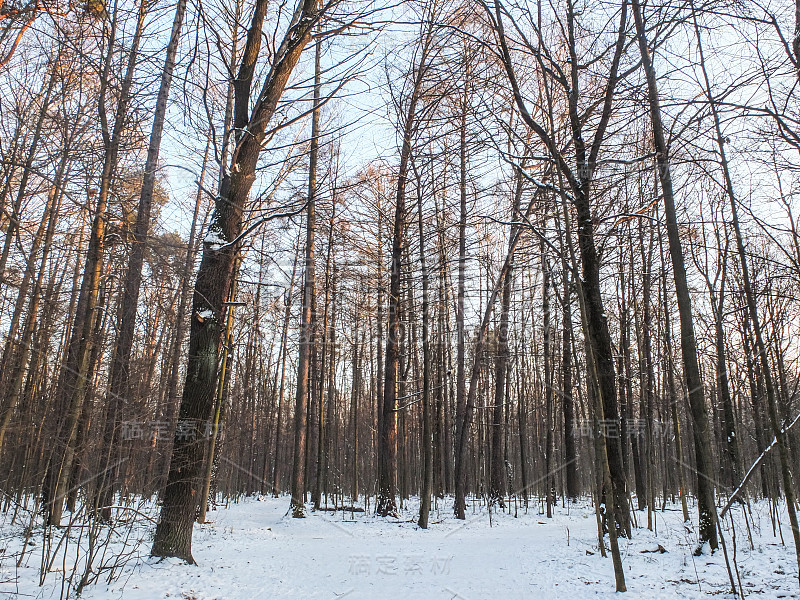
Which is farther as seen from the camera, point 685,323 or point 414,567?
point 685,323

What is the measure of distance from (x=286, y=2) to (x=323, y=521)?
420 inches

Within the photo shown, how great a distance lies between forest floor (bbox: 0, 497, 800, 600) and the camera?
480 centimetres

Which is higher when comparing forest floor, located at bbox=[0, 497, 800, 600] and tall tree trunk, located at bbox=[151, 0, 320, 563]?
tall tree trunk, located at bbox=[151, 0, 320, 563]

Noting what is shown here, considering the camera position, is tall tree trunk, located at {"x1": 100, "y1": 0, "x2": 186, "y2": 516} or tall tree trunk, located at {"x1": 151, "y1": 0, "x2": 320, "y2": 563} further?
tall tree trunk, located at {"x1": 151, "y1": 0, "x2": 320, "y2": 563}

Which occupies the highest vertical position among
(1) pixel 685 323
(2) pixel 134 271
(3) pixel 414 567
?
(2) pixel 134 271

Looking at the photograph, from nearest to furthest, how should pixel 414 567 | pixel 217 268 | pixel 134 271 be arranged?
pixel 134 271, pixel 217 268, pixel 414 567

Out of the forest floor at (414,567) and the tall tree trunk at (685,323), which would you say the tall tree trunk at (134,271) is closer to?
the forest floor at (414,567)

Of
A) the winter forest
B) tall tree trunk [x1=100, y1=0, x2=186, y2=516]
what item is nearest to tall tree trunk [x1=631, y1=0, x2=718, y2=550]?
the winter forest

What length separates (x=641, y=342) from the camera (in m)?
15.7

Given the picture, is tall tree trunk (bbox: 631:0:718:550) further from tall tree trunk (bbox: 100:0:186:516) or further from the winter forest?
tall tree trunk (bbox: 100:0:186:516)

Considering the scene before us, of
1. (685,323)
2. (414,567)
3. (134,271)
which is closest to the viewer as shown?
(134,271)

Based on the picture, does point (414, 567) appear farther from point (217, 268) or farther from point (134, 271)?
point (134, 271)

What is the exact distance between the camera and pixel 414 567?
627cm

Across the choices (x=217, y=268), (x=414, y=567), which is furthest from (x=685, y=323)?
(x=217, y=268)
